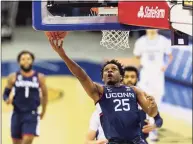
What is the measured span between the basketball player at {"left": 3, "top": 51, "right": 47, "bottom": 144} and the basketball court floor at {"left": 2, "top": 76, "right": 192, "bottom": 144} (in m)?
1.21

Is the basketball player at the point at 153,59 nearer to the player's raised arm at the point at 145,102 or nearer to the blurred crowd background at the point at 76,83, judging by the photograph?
the blurred crowd background at the point at 76,83

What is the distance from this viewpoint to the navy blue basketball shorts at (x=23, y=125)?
8172 millimetres

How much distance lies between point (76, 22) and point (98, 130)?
1369 mm

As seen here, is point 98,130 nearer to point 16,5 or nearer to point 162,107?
point 162,107

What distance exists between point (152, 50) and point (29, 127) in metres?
3.25

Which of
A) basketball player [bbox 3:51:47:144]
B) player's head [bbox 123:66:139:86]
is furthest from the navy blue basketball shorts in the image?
player's head [bbox 123:66:139:86]

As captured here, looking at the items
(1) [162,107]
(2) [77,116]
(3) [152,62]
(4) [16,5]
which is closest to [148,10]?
(3) [152,62]

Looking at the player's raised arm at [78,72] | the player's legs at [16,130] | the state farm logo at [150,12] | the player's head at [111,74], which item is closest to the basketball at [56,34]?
the player's raised arm at [78,72]

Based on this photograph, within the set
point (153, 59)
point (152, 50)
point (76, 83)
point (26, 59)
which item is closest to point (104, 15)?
point (26, 59)

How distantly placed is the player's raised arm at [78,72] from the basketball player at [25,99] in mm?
2627

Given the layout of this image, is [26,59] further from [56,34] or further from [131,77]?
[56,34]

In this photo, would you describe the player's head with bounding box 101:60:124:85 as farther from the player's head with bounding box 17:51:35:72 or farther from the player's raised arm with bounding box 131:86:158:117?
the player's head with bounding box 17:51:35:72

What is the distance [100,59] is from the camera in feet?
61.9

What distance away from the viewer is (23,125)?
823 centimetres
